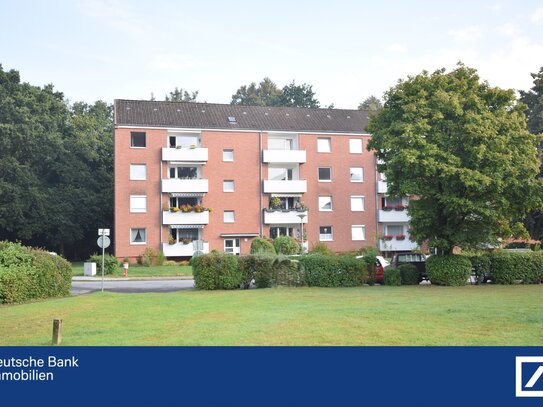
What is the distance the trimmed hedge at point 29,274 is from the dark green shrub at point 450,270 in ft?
53.3

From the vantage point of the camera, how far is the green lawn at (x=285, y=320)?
11.4 metres

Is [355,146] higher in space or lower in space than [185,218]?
higher

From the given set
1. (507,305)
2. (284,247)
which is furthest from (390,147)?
(284,247)

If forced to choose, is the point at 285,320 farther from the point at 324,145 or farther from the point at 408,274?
the point at 324,145

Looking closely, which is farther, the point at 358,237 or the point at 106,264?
the point at 358,237

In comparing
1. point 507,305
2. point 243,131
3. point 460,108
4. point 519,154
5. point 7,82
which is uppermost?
point 7,82

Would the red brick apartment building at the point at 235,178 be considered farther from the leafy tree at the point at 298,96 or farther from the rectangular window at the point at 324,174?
the leafy tree at the point at 298,96

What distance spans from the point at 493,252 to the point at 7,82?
4803 cm

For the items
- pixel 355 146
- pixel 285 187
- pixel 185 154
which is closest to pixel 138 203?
pixel 185 154

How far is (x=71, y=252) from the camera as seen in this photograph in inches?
2552

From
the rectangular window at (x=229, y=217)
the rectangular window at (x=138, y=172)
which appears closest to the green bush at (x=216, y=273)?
the rectangular window at (x=138, y=172)

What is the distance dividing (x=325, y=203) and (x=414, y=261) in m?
24.7

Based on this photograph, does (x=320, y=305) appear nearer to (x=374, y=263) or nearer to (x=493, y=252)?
(x=374, y=263)

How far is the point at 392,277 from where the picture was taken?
91.7 ft
